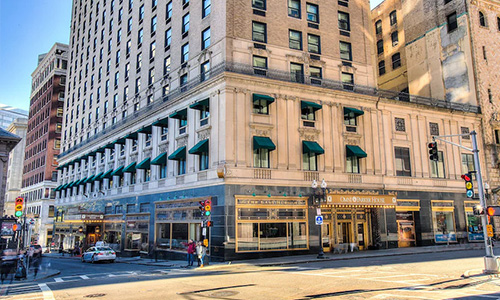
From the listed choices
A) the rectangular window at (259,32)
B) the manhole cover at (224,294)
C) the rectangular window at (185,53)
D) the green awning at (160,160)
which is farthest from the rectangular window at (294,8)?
the manhole cover at (224,294)

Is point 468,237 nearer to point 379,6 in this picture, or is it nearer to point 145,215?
point 145,215

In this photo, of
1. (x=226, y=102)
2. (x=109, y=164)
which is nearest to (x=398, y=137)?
(x=226, y=102)

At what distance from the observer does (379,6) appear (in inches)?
2352

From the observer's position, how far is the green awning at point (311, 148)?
105ft

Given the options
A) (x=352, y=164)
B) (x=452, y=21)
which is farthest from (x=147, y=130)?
(x=452, y=21)

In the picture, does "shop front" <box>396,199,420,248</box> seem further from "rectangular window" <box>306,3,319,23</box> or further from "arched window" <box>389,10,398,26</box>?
"arched window" <box>389,10,398,26</box>

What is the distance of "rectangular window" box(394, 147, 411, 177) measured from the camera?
37562 millimetres

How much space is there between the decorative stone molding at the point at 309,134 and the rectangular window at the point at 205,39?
1065cm

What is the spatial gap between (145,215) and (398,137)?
25.1 m

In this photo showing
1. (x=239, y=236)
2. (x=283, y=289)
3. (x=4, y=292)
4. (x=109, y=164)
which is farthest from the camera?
(x=109, y=164)

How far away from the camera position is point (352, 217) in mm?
34875

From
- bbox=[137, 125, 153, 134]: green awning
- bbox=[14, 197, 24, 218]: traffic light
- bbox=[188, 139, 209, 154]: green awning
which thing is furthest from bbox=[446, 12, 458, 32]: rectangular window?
bbox=[14, 197, 24, 218]: traffic light

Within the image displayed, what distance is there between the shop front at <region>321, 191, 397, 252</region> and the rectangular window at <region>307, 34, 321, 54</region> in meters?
12.7

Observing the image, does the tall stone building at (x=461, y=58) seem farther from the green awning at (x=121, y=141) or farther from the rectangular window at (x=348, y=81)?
the green awning at (x=121, y=141)
